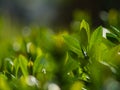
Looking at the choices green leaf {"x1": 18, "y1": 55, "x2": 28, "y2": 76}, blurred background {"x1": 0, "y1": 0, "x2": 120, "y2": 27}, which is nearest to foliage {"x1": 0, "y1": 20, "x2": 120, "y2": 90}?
green leaf {"x1": 18, "y1": 55, "x2": 28, "y2": 76}

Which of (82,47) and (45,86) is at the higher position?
(82,47)

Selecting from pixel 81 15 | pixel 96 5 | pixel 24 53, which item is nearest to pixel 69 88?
pixel 24 53

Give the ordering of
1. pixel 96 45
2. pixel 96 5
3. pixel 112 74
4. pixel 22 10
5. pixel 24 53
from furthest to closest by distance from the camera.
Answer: pixel 22 10 → pixel 96 5 → pixel 24 53 → pixel 96 45 → pixel 112 74

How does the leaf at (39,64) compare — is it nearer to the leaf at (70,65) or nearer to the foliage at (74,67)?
the foliage at (74,67)

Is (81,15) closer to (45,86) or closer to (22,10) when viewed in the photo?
(45,86)

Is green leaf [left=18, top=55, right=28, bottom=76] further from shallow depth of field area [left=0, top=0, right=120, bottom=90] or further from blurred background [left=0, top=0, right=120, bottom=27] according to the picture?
blurred background [left=0, top=0, right=120, bottom=27]

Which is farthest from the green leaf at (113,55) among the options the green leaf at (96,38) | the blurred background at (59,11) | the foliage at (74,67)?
the blurred background at (59,11)
